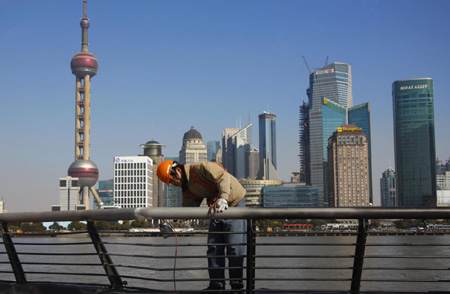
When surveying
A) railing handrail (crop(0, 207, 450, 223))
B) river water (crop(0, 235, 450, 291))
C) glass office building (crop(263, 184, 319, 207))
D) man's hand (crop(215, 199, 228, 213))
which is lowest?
glass office building (crop(263, 184, 319, 207))

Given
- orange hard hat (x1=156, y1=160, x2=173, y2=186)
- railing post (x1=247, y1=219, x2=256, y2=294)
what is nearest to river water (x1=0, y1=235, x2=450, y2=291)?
railing post (x1=247, y1=219, x2=256, y2=294)

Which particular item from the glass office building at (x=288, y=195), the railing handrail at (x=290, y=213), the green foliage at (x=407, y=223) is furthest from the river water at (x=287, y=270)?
the glass office building at (x=288, y=195)

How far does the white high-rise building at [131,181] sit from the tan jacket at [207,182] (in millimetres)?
191969

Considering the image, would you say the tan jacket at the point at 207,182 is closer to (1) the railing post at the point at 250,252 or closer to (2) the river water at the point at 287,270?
(2) the river water at the point at 287,270

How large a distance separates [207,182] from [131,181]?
195 metres

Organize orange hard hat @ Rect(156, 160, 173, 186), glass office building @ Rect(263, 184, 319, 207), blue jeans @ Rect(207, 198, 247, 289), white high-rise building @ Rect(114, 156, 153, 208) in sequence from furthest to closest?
white high-rise building @ Rect(114, 156, 153, 208) → glass office building @ Rect(263, 184, 319, 207) → orange hard hat @ Rect(156, 160, 173, 186) → blue jeans @ Rect(207, 198, 247, 289)

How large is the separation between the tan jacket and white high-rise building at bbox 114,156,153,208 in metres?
192

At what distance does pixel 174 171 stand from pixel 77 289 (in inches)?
61.6

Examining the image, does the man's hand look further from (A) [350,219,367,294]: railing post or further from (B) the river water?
(A) [350,219,367,294]: railing post

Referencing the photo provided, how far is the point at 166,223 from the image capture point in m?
4.58

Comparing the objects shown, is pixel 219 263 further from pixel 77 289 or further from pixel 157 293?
pixel 77 289

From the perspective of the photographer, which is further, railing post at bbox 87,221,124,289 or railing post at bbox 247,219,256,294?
railing post at bbox 87,221,124,289

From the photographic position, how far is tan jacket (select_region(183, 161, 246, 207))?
17.3ft

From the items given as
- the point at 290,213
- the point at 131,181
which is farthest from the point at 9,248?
the point at 131,181
